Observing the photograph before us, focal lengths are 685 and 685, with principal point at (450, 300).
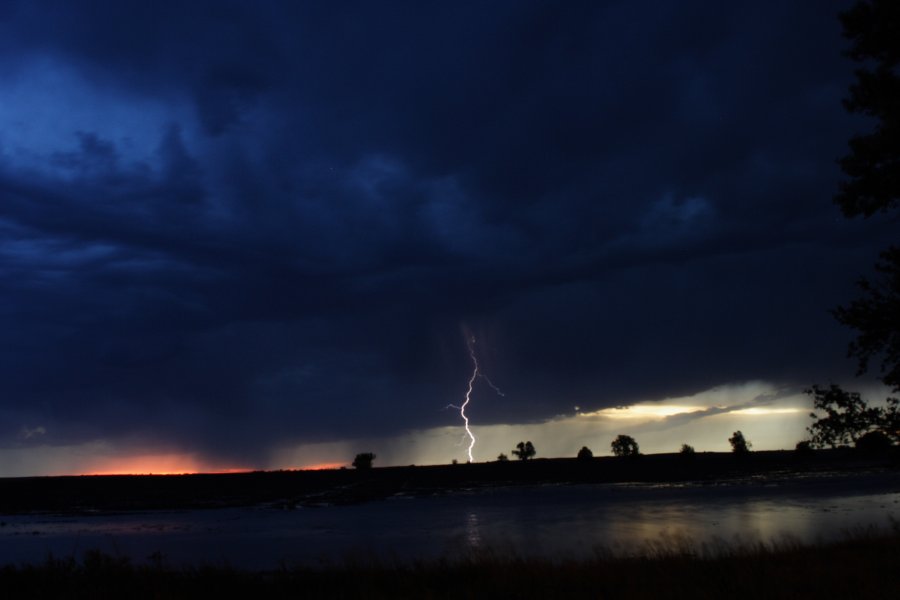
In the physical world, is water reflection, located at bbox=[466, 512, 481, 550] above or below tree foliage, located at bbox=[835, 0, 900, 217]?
below

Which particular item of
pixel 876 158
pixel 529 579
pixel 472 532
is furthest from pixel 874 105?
pixel 472 532

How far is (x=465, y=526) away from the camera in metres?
50.6

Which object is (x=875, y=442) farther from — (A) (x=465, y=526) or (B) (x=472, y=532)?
(A) (x=465, y=526)

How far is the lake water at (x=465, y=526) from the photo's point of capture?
3778 cm

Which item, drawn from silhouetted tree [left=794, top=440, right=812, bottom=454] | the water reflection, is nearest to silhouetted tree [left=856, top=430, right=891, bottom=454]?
silhouetted tree [left=794, top=440, right=812, bottom=454]

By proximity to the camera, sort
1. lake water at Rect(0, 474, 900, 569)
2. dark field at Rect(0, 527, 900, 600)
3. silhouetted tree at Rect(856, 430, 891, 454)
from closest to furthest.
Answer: silhouetted tree at Rect(856, 430, 891, 454) < dark field at Rect(0, 527, 900, 600) < lake water at Rect(0, 474, 900, 569)

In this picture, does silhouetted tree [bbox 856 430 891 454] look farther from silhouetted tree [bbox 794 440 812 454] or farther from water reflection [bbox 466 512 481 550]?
water reflection [bbox 466 512 481 550]

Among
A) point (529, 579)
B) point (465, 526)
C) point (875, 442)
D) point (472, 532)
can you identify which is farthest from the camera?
point (465, 526)

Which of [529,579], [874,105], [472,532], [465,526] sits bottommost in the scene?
[529,579]

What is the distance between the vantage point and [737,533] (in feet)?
130

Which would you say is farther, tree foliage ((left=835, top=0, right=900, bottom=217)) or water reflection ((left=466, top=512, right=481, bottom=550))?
water reflection ((left=466, top=512, right=481, bottom=550))

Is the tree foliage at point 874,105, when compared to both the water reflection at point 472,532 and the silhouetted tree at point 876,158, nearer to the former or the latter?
the silhouetted tree at point 876,158

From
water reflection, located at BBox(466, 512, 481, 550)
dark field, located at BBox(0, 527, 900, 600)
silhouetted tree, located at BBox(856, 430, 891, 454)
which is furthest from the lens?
water reflection, located at BBox(466, 512, 481, 550)

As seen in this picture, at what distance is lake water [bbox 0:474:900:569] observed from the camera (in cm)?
3778
